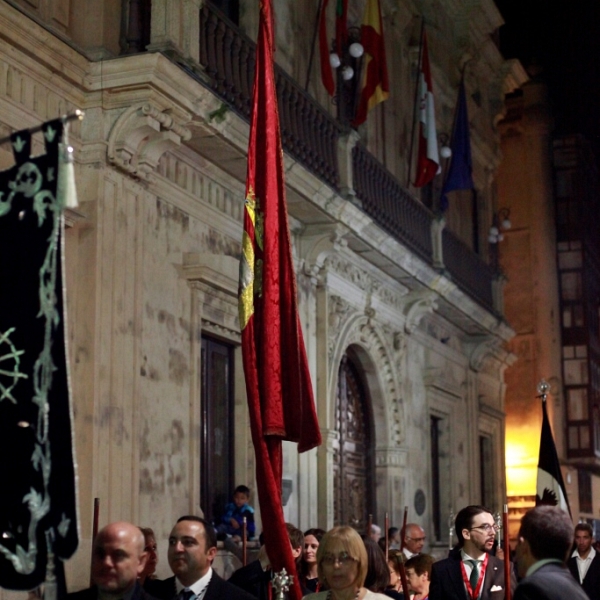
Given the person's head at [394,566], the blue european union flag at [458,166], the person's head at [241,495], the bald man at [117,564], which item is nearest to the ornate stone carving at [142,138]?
the person's head at [241,495]

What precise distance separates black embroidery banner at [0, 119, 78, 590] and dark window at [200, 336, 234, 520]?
7716mm

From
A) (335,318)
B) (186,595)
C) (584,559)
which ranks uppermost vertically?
(335,318)

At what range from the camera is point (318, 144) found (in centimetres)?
1434

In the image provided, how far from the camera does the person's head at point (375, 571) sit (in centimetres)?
638

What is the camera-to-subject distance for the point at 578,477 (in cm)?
2973

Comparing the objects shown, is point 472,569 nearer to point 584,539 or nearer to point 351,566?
point 351,566

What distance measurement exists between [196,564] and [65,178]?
2.06 m

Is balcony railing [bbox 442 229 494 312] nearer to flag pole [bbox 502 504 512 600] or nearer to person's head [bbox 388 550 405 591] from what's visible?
person's head [bbox 388 550 405 591]

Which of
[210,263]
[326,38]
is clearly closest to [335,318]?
[326,38]

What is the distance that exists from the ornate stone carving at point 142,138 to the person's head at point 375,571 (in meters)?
5.18

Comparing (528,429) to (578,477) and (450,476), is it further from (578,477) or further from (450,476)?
(450,476)

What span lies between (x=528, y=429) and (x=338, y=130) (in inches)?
588

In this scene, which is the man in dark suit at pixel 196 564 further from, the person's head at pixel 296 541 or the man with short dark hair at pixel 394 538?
the man with short dark hair at pixel 394 538

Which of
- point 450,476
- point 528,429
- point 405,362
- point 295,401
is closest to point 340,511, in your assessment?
point 405,362
